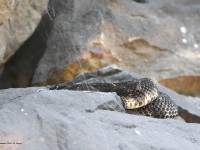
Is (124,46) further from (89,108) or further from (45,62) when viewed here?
(89,108)

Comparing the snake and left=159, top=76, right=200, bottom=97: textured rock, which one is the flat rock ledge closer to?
the snake

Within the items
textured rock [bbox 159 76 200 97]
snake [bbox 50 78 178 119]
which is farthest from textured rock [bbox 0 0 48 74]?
textured rock [bbox 159 76 200 97]

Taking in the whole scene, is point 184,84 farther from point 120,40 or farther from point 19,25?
point 19,25

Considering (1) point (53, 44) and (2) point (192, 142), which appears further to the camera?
(1) point (53, 44)

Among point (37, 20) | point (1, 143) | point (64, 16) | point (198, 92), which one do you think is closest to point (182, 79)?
point (198, 92)

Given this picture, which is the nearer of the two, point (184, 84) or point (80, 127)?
point (80, 127)

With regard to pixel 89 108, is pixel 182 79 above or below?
below

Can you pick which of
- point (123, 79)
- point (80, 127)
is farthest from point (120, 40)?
point (80, 127)
